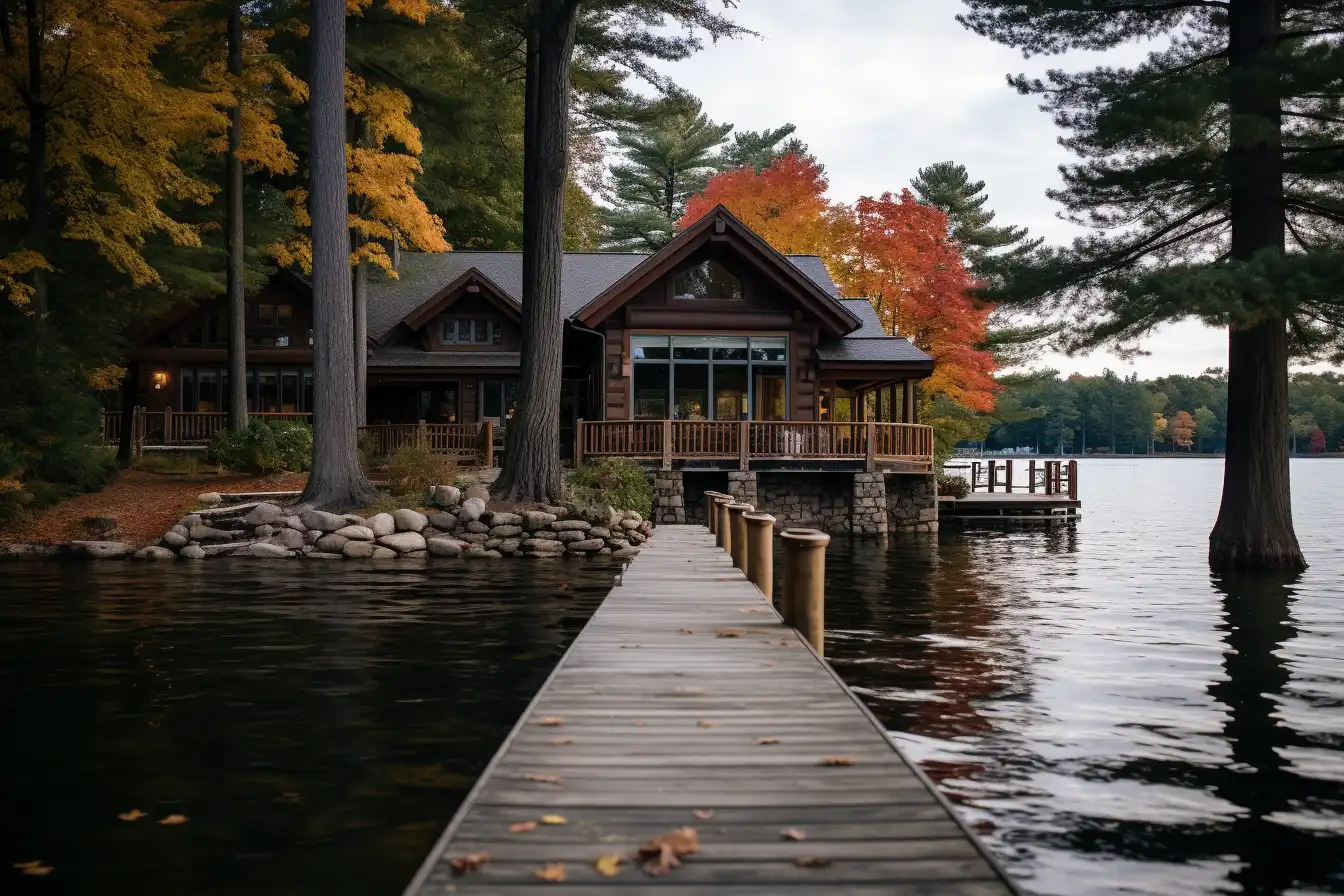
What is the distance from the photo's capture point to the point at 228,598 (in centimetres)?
1503

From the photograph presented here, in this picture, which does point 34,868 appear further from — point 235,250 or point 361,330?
point 361,330

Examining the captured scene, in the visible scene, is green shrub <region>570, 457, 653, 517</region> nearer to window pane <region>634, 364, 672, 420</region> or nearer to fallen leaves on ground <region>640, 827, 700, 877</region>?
window pane <region>634, 364, 672, 420</region>

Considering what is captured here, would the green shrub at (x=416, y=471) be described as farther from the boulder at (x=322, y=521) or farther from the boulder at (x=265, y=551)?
the boulder at (x=265, y=551)

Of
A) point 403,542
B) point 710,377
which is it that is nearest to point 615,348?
point 710,377

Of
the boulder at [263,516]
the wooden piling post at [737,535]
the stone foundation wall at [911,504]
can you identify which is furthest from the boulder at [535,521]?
the stone foundation wall at [911,504]

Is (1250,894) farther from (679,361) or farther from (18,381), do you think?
(679,361)

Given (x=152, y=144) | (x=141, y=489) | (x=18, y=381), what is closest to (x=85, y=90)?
(x=152, y=144)

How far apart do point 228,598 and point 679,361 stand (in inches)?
660

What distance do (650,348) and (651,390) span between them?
1330 millimetres

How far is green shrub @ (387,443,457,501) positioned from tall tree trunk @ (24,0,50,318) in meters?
7.75

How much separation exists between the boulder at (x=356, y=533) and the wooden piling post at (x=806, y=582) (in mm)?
13590

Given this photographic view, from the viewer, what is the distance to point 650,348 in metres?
30.1

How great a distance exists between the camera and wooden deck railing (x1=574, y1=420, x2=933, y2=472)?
27.3m

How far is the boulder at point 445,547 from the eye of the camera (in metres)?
21.3
